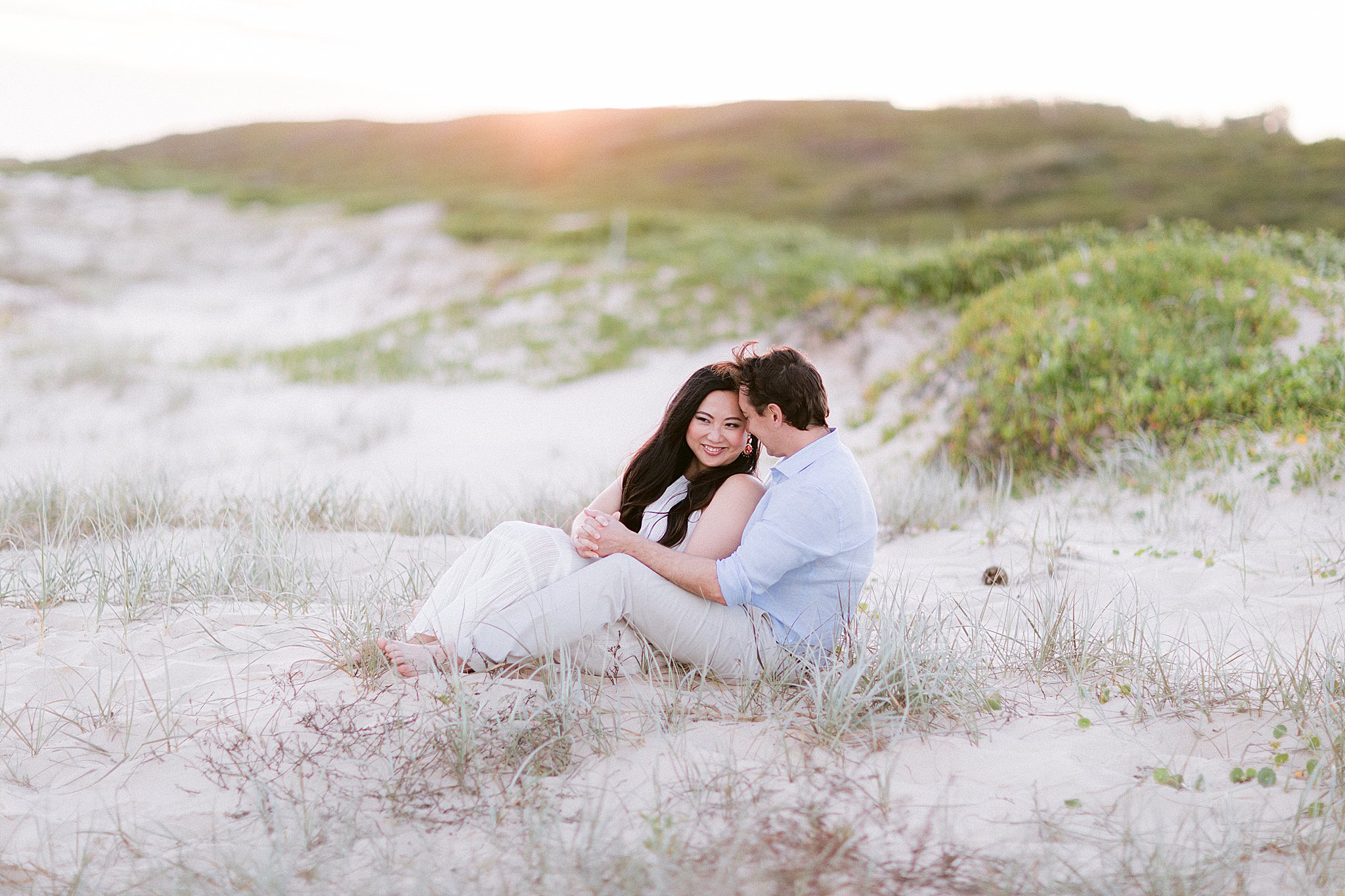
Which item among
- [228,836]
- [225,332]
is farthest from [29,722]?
[225,332]

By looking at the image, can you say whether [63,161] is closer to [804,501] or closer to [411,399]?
[411,399]

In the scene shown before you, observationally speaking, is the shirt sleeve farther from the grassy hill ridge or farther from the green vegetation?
the grassy hill ridge

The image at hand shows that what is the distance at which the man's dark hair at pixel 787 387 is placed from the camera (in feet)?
10.5

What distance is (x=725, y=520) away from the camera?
329 cm

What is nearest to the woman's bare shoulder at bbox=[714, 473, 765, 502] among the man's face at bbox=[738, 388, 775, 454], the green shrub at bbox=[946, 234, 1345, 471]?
the man's face at bbox=[738, 388, 775, 454]

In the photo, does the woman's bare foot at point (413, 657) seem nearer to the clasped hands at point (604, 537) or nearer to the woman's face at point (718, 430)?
the clasped hands at point (604, 537)

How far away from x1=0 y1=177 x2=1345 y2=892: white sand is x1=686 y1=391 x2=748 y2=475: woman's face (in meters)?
0.85

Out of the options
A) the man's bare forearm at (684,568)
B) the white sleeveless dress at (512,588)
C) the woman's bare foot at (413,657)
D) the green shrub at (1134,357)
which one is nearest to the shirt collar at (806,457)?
the man's bare forearm at (684,568)

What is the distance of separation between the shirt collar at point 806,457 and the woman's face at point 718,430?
0.98ft

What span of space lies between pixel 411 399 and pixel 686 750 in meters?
8.78

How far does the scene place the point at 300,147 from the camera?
145 feet

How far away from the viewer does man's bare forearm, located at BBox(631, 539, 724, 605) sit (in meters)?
3.10

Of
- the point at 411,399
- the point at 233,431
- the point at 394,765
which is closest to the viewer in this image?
the point at 394,765

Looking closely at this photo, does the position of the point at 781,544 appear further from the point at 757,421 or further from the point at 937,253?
the point at 937,253
